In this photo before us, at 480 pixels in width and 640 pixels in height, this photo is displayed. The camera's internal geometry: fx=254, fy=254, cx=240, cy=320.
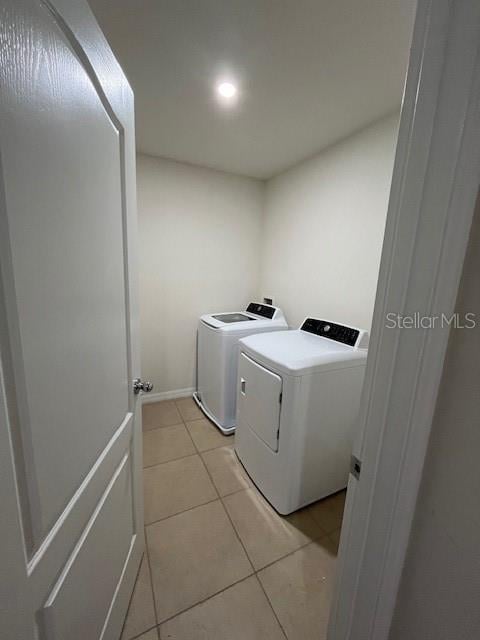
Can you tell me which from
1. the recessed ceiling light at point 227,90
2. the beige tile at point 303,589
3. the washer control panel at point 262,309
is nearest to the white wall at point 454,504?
the beige tile at point 303,589

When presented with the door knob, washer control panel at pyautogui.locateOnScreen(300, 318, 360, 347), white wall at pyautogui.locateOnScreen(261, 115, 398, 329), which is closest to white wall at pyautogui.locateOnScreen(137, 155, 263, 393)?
white wall at pyautogui.locateOnScreen(261, 115, 398, 329)

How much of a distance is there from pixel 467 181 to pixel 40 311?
0.82 m

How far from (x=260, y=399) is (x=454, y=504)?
111cm

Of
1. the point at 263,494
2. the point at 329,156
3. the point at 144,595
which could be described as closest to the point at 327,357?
the point at 263,494

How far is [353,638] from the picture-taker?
0.71m

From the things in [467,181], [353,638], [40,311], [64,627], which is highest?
[467,181]

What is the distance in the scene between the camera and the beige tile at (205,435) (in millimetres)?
2117

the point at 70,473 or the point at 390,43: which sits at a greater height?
the point at 390,43

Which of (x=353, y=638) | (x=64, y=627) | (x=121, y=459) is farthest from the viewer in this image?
(x=121, y=459)

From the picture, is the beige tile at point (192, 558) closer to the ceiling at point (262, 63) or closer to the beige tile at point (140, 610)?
the beige tile at point (140, 610)

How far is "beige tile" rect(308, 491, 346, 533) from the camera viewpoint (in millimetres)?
1482

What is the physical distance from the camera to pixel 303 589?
46.2 inches

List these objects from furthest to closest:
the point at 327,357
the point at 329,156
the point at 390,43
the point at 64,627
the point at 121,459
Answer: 1. the point at 329,156
2. the point at 327,357
3. the point at 390,43
4. the point at 121,459
5. the point at 64,627

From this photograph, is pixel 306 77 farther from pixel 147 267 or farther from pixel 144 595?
pixel 144 595
